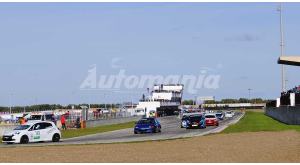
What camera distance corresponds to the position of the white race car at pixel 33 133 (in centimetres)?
3450

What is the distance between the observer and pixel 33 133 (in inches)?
1385

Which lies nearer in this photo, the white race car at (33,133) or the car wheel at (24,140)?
the white race car at (33,133)

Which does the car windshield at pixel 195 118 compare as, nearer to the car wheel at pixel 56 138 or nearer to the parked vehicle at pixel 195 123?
the parked vehicle at pixel 195 123

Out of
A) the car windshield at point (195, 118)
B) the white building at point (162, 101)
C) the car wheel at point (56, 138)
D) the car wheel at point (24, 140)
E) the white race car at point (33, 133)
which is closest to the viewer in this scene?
the white race car at point (33, 133)

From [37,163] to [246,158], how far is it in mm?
6635

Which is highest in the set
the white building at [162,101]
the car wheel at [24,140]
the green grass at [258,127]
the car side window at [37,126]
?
the white building at [162,101]

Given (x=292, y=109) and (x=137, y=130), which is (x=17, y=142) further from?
(x=292, y=109)

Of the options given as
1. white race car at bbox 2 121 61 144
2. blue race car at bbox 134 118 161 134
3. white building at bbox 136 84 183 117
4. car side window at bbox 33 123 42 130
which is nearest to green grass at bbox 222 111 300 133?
blue race car at bbox 134 118 161 134

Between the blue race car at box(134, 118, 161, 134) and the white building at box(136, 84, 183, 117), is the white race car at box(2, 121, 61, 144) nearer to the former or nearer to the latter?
the blue race car at box(134, 118, 161, 134)

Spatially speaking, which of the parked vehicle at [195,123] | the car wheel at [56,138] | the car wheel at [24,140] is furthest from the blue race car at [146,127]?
the car wheel at [24,140]

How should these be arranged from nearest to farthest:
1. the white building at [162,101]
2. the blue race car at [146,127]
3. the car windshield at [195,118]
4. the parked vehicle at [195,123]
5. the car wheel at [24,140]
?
the car wheel at [24,140] → the blue race car at [146,127] → the parked vehicle at [195,123] → the car windshield at [195,118] → the white building at [162,101]

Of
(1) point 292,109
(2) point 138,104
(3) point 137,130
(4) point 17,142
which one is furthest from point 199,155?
(2) point 138,104

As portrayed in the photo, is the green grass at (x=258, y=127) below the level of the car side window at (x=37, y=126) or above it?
below

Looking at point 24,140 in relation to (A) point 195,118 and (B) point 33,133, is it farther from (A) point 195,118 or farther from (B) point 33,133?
(A) point 195,118
